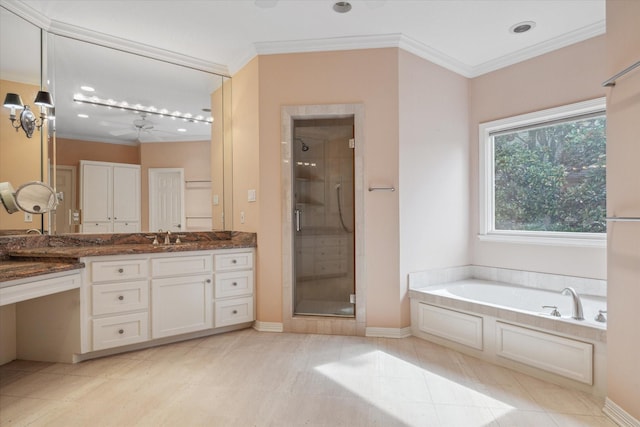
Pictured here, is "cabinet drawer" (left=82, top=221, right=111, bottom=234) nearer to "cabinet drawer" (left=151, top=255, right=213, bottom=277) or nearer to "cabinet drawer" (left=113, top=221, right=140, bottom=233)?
"cabinet drawer" (left=113, top=221, right=140, bottom=233)

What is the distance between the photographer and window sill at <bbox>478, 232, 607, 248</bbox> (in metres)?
2.86

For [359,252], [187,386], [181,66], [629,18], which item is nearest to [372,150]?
[359,252]

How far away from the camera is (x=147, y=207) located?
3246mm

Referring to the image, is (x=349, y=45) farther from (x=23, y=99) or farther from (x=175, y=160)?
(x=23, y=99)

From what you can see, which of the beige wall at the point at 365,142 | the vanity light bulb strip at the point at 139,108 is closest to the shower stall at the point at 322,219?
the beige wall at the point at 365,142

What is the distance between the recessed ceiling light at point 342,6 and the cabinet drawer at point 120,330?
9.35 feet

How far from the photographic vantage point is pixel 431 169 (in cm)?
337

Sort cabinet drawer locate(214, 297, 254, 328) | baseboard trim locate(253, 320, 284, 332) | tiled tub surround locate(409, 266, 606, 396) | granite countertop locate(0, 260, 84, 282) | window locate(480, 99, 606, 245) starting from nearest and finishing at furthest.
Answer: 1. granite countertop locate(0, 260, 84, 282)
2. tiled tub surround locate(409, 266, 606, 396)
3. window locate(480, 99, 606, 245)
4. cabinet drawer locate(214, 297, 254, 328)
5. baseboard trim locate(253, 320, 284, 332)

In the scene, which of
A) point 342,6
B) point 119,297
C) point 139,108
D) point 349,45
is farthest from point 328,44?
point 119,297

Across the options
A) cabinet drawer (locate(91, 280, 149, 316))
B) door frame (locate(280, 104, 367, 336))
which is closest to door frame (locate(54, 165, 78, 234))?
cabinet drawer (locate(91, 280, 149, 316))

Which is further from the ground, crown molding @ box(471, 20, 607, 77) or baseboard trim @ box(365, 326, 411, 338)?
crown molding @ box(471, 20, 607, 77)

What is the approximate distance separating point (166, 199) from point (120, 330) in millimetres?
1222

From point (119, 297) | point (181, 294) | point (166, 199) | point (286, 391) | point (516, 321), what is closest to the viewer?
point (286, 391)

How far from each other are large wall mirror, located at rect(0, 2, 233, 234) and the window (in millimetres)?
2781
